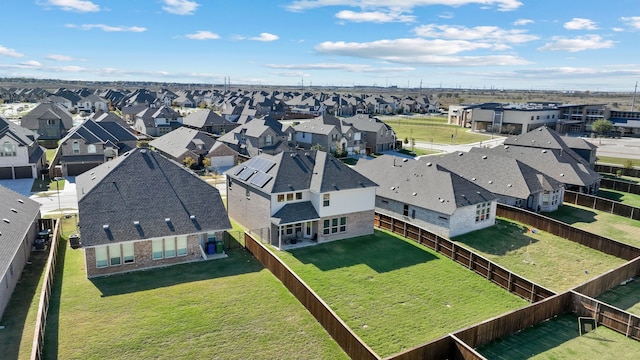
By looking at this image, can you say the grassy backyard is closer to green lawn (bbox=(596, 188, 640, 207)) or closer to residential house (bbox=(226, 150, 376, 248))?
residential house (bbox=(226, 150, 376, 248))

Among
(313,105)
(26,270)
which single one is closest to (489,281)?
(26,270)

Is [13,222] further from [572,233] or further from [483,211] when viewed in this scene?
[572,233]

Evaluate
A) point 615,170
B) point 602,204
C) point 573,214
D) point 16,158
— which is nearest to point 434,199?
point 573,214

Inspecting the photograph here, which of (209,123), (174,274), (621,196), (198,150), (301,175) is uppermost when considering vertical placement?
(209,123)

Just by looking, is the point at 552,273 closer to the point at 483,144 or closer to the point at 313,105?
the point at 483,144

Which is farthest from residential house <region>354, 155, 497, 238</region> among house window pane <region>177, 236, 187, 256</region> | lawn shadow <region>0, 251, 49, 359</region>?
lawn shadow <region>0, 251, 49, 359</region>
